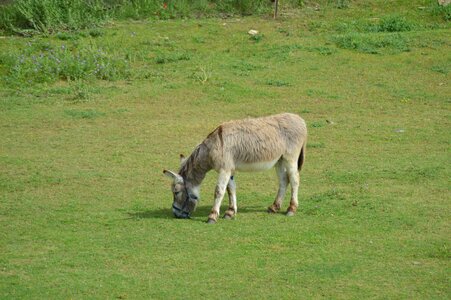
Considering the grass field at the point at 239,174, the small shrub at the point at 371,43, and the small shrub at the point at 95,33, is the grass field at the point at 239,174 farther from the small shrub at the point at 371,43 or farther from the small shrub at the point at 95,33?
the small shrub at the point at 95,33

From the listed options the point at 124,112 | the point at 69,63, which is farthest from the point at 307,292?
the point at 69,63

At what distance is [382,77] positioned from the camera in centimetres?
1905

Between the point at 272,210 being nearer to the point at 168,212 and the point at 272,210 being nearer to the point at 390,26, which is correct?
the point at 168,212

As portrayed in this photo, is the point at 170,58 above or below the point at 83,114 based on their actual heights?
above

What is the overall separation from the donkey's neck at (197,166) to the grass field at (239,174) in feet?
1.75

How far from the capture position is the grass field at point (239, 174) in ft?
30.5

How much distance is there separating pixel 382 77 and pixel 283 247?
→ 384 inches

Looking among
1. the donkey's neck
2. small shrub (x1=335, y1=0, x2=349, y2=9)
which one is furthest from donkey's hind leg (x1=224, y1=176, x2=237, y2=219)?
small shrub (x1=335, y1=0, x2=349, y2=9)

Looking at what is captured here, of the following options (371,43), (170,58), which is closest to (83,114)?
(170,58)

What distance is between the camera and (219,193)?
11234mm

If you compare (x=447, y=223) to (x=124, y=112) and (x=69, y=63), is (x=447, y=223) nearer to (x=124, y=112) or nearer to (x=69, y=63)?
(x=124, y=112)

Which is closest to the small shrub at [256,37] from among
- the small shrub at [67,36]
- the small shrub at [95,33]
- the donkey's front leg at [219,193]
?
the small shrub at [95,33]

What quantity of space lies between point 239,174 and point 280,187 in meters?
2.14

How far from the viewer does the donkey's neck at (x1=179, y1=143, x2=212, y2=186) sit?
11.4m
